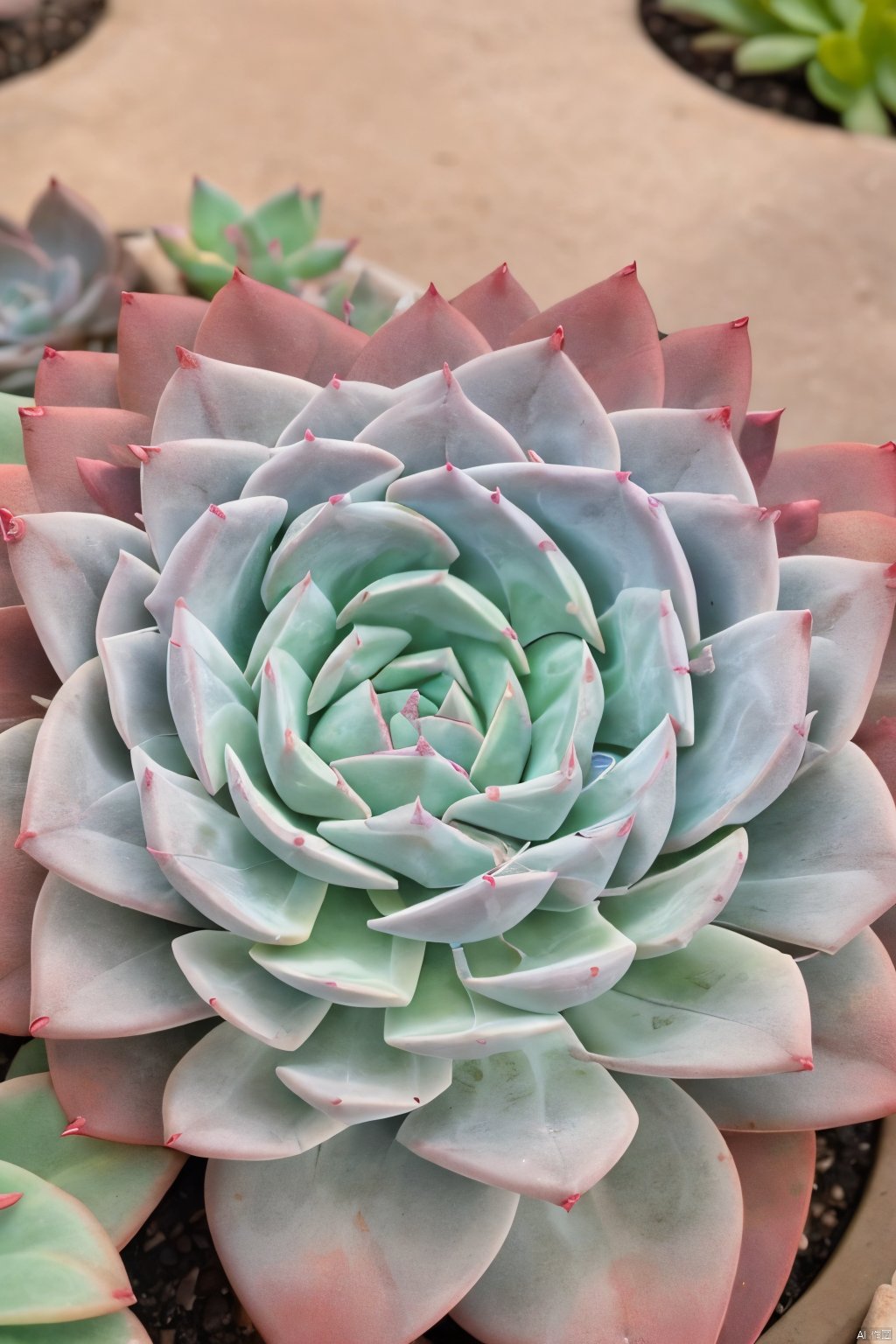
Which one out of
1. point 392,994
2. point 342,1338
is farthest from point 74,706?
point 342,1338

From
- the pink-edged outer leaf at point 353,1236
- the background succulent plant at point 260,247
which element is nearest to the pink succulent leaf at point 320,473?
the pink-edged outer leaf at point 353,1236

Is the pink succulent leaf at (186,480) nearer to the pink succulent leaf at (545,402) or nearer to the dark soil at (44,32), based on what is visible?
the pink succulent leaf at (545,402)

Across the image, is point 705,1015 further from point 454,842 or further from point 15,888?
point 15,888

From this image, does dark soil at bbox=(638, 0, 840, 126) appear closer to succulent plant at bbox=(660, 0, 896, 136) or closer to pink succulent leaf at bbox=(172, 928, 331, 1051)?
succulent plant at bbox=(660, 0, 896, 136)

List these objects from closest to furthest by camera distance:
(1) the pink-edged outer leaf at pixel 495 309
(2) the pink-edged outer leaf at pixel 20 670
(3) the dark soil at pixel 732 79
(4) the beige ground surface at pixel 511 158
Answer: (2) the pink-edged outer leaf at pixel 20 670
(1) the pink-edged outer leaf at pixel 495 309
(4) the beige ground surface at pixel 511 158
(3) the dark soil at pixel 732 79

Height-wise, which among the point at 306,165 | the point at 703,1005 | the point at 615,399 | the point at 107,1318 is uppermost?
the point at 615,399

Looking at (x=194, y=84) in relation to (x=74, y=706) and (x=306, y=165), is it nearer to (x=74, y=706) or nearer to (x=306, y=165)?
(x=306, y=165)

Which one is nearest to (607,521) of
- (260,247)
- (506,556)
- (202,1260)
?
(506,556)
